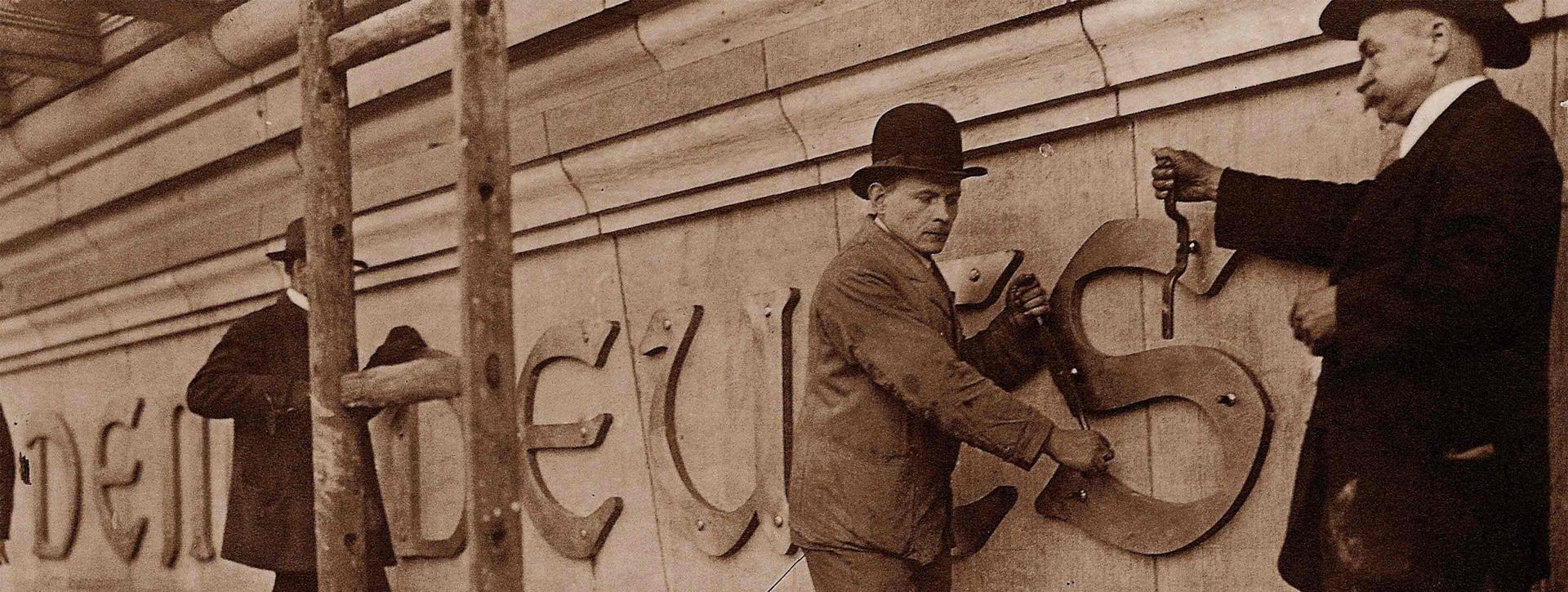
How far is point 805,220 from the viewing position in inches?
201

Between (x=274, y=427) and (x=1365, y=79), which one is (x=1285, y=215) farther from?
(x=274, y=427)

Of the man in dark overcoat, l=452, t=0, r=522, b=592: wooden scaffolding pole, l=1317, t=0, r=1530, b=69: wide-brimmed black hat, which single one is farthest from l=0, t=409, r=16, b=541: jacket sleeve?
l=1317, t=0, r=1530, b=69: wide-brimmed black hat

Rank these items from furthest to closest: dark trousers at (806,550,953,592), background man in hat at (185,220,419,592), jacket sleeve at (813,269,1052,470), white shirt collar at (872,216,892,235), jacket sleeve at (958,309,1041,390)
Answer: background man in hat at (185,220,419,592)
jacket sleeve at (958,309,1041,390)
white shirt collar at (872,216,892,235)
dark trousers at (806,550,953,592)
jacket sleeve at (813,269,1052,470)

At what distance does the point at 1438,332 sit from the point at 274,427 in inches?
156

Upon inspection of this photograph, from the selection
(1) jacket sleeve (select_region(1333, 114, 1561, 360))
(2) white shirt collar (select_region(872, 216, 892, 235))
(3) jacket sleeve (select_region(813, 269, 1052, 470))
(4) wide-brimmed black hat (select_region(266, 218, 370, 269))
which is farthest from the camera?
(4) wide-brimmed black hat (select_region(266, 218, 370, 269))


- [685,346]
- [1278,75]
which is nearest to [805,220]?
[685,346]

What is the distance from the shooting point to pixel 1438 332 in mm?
3217

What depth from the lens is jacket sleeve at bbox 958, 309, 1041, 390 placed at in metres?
4.43

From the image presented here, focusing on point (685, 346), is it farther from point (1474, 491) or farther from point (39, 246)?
point (39, 246)

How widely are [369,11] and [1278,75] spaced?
363 cm

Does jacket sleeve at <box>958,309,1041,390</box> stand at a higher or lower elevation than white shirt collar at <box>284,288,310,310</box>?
lower

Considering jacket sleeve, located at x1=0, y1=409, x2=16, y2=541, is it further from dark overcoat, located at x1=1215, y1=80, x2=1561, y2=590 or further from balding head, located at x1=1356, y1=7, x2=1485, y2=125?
balding head, located at x1=1356, y1=7, x2=1485, y2=125

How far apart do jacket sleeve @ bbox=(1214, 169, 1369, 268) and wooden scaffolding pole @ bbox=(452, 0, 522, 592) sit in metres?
1.52

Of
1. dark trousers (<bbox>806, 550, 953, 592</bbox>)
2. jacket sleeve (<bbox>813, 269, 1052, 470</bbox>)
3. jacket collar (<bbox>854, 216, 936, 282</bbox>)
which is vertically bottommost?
dark trousers (<bbox>806, 550, 953, 592</bbox>)
